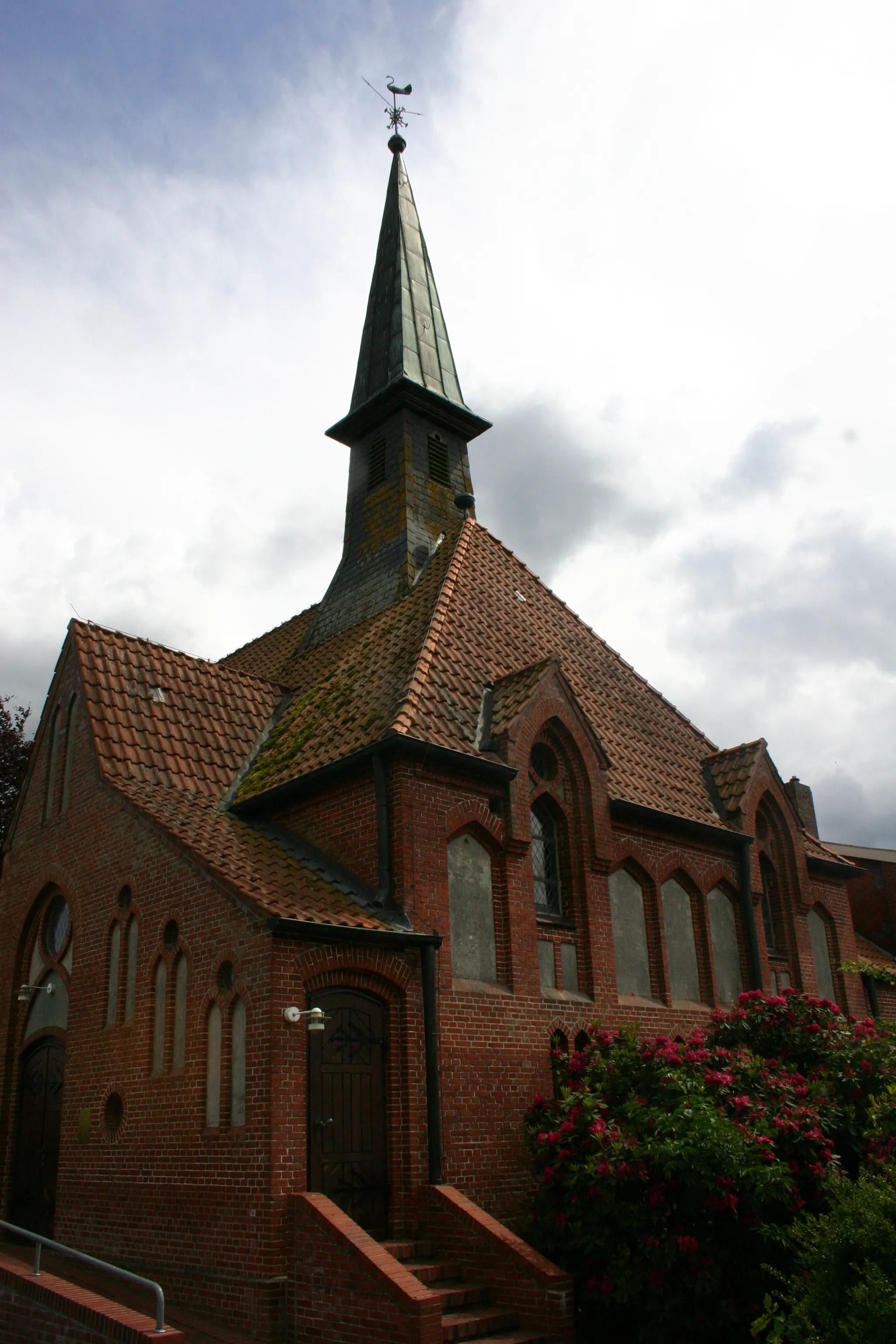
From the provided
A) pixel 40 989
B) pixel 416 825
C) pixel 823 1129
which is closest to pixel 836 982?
pixel 823 1129

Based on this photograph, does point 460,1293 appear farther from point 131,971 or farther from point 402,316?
point 402,316

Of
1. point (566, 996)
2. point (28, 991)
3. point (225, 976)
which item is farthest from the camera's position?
point (28, 991)

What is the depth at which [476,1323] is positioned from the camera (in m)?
9.75

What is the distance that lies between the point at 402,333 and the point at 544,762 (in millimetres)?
11538

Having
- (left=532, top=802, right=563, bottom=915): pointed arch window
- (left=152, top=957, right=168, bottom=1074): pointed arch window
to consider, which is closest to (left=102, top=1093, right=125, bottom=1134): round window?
(left=152, top=957, right=168, bottom=1074): pointed arch window

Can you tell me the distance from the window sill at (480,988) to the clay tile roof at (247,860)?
1420mm

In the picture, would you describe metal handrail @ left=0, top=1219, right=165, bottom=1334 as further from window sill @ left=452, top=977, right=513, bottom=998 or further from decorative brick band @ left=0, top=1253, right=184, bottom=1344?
window sill @ left=452, top=977, right=513, bottom=998

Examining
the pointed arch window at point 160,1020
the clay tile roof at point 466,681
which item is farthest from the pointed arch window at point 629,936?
the pointed arch window at point 160,1020

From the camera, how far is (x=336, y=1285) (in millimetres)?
9555

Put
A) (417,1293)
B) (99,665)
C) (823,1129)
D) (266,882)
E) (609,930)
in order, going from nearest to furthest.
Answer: (417,1293)
(823,1129)
(266,882)
(609,930)
(99,665)

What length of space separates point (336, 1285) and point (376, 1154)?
197 centimetres

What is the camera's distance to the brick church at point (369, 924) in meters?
10.7

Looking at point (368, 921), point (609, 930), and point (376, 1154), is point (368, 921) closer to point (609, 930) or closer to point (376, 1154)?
point (376, 1154)

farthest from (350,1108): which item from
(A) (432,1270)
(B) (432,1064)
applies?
(A) (432,1270)
